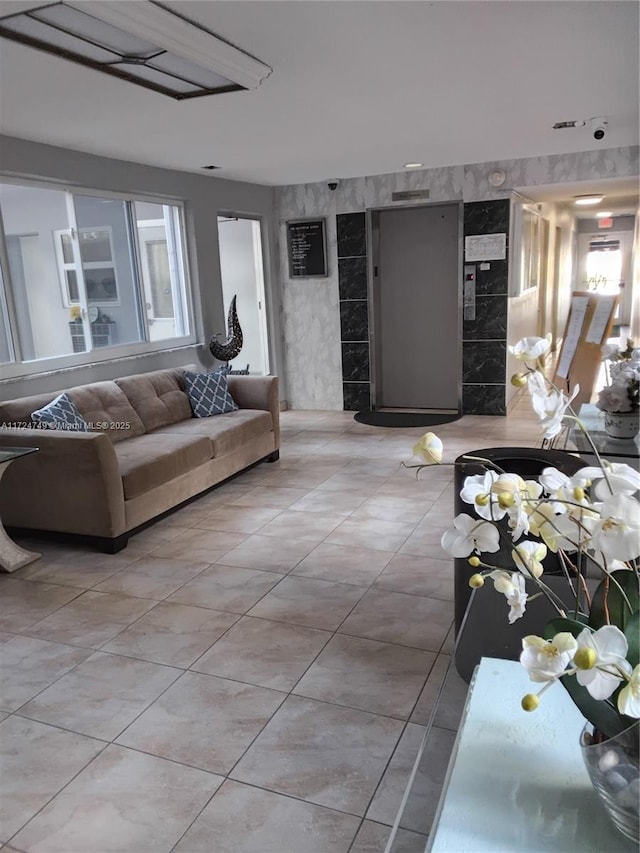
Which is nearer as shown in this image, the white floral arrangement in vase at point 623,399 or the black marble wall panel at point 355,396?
the white floral arrangement in vase at point 623,399

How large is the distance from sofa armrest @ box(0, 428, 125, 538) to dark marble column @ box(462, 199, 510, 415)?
4002 mm

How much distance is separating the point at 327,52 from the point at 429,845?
2.75 m

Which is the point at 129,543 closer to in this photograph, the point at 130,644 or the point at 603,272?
the point at 130,644

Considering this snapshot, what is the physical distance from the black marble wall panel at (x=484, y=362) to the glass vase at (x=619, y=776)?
570 cm

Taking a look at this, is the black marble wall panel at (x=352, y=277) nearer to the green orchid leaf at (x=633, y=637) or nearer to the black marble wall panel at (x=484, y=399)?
the black marble wall panel at (x=484, y=399)

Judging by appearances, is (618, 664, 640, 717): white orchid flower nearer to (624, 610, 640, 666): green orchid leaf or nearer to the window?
(624, 610, 640, 666): green orchid leaf

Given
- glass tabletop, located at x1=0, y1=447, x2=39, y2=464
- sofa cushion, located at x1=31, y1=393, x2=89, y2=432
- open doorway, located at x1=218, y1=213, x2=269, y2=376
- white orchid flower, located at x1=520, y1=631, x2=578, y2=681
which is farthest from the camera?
open doorway, located at x1=218, y1=213, x2=269, y2=376

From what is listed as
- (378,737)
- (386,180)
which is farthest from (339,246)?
(378,737)

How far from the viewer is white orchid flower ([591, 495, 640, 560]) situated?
749 mm

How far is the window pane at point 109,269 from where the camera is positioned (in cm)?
480

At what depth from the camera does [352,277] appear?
266 inches

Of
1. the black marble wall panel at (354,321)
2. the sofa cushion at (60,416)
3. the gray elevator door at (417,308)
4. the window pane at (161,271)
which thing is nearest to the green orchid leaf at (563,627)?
the sofa cushion at (60,416)

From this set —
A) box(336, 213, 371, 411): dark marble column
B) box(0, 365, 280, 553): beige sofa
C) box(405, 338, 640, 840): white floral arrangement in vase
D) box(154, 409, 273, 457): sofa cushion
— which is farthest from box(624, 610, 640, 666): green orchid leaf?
box(336, 213, 371, 411): dark marble column

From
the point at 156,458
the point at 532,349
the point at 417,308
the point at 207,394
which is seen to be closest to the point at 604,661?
the point at 532,349
